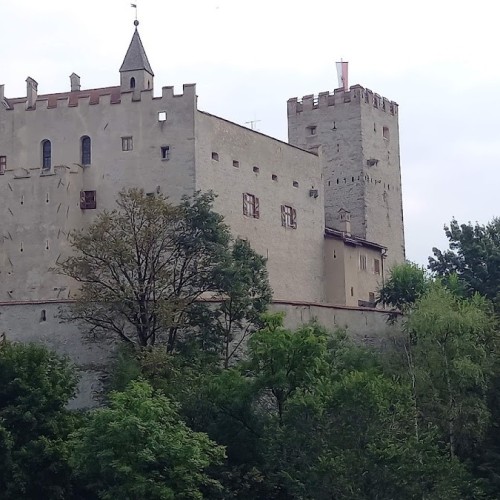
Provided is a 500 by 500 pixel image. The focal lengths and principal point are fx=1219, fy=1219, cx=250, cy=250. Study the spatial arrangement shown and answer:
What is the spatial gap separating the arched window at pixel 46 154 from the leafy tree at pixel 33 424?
61.3ft

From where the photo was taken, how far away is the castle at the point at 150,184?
199 feet

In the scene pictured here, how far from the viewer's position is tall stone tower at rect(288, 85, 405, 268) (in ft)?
250

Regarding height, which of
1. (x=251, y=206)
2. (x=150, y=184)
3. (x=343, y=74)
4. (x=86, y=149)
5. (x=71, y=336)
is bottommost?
(x=71, y=336)

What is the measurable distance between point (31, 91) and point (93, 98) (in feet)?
12.6

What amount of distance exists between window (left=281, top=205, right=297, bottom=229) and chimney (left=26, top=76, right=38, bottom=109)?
1471 centimetres

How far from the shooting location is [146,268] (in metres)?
52.1

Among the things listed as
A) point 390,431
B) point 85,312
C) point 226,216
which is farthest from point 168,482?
point 226,216

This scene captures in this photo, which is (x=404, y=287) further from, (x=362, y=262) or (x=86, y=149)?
(x=86, y=149)

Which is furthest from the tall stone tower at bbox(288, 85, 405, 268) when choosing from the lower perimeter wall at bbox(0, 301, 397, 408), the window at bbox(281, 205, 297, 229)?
the lower perimeter wall at bbox(0, 301, 397, 408)

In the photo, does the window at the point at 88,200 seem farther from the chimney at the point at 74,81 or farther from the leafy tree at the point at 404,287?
the leafy tree at the point at 404,287

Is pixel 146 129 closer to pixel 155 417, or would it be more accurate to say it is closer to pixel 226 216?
pixel 226 216

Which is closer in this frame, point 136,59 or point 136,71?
point 136,71

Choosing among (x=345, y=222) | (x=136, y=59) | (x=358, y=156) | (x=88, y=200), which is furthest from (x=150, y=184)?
(x=358, y=156)

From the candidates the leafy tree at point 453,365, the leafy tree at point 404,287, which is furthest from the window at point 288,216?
the leafy tree at point 453,365
